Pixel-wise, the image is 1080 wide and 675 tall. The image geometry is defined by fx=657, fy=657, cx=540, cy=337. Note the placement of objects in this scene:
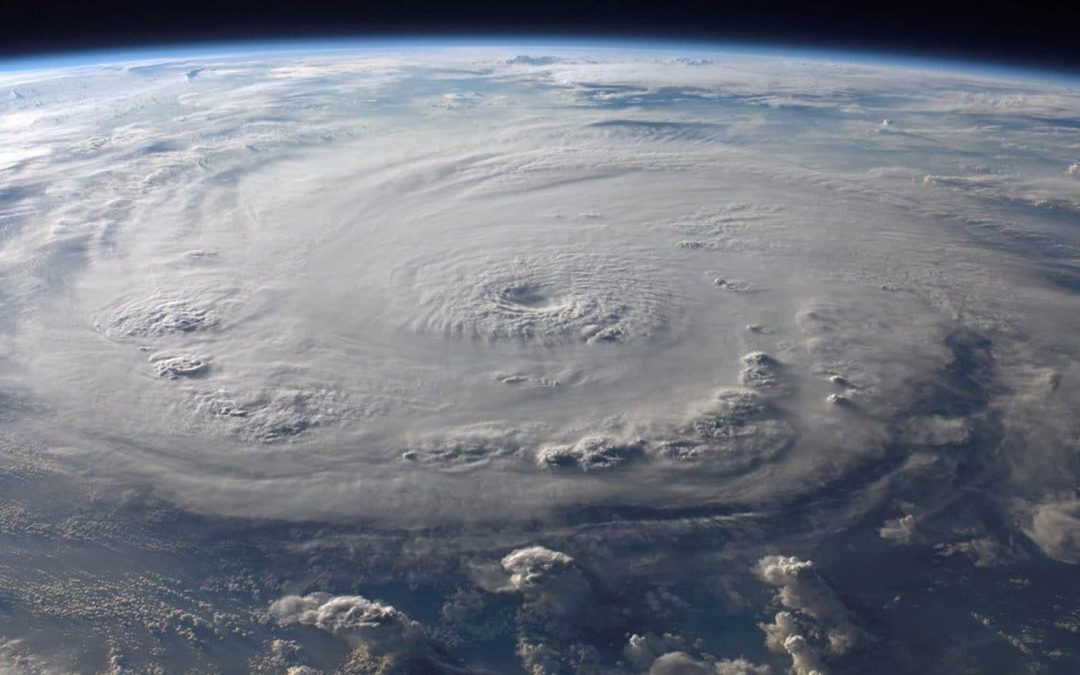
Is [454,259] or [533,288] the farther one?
[454,259]

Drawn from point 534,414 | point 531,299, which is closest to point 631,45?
point 534,414

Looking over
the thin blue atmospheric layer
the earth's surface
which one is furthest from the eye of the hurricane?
the thin blue atmospheric layer

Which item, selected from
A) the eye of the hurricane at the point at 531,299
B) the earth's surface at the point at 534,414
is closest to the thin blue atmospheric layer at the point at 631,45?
the earth's surface at the point at 534,414

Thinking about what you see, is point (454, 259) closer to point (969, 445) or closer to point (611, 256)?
point (611, 256)

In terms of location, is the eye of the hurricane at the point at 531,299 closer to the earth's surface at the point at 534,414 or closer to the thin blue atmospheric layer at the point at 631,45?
the earth's surface at the point at 534,414

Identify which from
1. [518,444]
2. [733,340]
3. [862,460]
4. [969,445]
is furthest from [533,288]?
[969,445]

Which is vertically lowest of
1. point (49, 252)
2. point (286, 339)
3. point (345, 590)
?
point (345, 590)

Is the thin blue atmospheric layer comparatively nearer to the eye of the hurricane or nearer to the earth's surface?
the earth's surface
